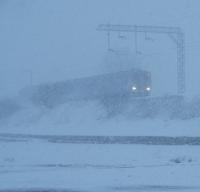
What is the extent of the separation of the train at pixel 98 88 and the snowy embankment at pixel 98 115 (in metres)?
0.17

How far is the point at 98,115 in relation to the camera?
52.9 meters

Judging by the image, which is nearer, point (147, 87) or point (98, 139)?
point (98, 139)

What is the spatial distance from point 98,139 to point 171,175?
52.6ft

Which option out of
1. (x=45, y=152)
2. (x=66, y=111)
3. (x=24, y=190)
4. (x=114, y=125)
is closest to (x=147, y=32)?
(x=114, y=125)

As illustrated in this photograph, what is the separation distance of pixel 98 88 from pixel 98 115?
3740 millimetres

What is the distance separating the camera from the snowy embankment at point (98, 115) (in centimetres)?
3853

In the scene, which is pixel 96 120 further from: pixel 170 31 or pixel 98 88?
pixel 170 31

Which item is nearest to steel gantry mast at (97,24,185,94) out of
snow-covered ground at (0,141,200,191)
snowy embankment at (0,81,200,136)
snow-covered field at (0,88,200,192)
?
snowy embankment at (0,81,200,136)

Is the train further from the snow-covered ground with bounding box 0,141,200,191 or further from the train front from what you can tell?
the snow-covered ground with bounding box 0,141,200,191

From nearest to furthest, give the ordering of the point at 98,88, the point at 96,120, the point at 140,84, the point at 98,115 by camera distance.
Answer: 1. the point at 96,120
2. the point at 140,84
3. the point at 98,115
4. the point at 98,88

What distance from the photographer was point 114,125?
4384cm

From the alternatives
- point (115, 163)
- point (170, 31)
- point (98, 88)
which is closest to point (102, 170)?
point (115, 163)

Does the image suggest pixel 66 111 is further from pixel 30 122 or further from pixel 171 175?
pixel 171 175

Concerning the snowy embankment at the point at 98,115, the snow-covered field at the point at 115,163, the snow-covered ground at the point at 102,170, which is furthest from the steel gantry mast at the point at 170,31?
the snow-covered ground at the point at 102,170
